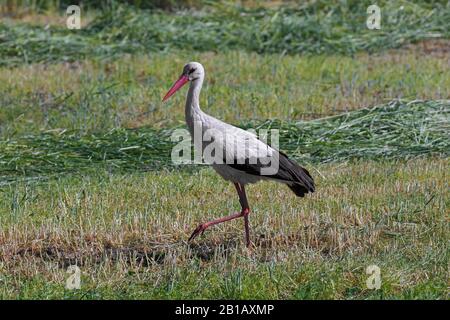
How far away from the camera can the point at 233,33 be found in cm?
1631

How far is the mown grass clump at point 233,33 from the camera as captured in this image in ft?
51.0

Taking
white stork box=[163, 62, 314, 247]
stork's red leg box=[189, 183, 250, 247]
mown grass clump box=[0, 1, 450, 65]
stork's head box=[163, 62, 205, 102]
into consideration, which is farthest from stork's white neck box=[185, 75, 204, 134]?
mown grass clump box=[0, 1, 450, 65]

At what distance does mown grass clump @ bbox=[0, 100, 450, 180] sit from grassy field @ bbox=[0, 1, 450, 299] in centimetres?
2

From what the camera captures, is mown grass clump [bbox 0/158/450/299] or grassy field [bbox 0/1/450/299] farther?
grassy field [bbox 0/1/450/299]

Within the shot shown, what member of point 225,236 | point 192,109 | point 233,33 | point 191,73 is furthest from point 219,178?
point 233,33

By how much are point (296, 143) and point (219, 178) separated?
1090mm

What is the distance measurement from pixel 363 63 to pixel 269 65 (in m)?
1.29

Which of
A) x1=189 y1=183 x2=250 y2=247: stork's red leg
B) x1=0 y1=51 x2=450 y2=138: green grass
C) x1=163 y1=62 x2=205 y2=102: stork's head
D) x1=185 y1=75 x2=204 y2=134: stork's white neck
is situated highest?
x1=163 y1=62 x2=205 y2=102: stork's head

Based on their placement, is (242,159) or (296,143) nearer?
(242,159)

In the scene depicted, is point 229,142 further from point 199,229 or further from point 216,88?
point 216,88

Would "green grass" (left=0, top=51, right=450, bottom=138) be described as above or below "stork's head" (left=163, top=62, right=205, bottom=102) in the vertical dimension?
below

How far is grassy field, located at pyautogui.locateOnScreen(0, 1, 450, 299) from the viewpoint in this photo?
7.38 m

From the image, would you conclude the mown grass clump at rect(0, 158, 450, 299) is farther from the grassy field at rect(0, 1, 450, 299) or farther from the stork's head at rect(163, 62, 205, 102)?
the stork's head at rect(163, 62, 205, 102)

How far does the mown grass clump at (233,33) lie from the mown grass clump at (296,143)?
4.24m
